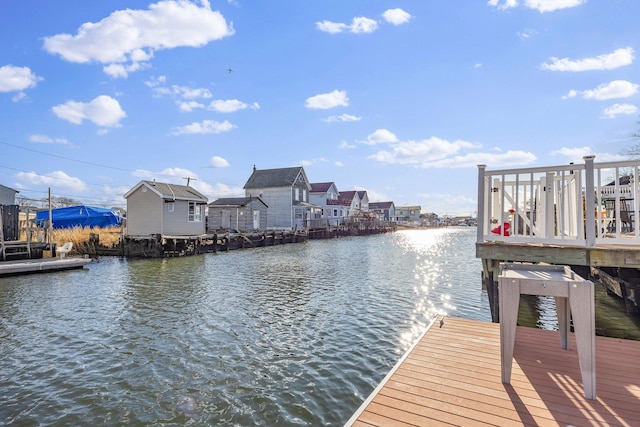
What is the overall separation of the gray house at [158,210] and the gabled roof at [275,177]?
18397 millimetres

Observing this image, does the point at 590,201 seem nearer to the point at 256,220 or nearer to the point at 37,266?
the point at 37,266

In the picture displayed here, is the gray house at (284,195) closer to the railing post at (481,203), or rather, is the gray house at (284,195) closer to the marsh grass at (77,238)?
the marsh grass at (77,238)

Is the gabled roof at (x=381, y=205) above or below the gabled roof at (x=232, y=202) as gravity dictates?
above

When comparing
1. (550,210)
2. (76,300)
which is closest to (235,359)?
(550,210)

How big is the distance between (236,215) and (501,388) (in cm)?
3713

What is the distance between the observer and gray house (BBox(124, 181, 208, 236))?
84.6ft

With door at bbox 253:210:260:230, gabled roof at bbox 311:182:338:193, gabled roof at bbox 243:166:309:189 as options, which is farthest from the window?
gabled roof at bbox 311:182:338:193

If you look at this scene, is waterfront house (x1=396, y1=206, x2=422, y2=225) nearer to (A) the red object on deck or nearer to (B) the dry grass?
(B) the dry grass

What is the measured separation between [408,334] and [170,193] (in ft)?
76.1

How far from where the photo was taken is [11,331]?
794cm

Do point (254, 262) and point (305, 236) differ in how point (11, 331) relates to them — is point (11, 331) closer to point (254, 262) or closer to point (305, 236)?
point (254, 262)

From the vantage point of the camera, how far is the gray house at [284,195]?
147 feet

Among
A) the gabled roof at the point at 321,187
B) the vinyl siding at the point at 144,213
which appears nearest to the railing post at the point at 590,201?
the vinyl siding at the point at 144,213

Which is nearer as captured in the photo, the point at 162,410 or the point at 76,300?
the point at 162,410
